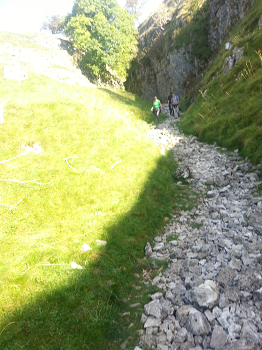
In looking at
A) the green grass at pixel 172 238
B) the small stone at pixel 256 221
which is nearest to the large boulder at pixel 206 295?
the green grass at pixel 172 238

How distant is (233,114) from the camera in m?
11.8

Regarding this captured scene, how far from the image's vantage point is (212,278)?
13.0ft

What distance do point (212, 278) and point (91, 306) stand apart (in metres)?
2.28

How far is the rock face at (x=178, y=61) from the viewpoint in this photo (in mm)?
24656

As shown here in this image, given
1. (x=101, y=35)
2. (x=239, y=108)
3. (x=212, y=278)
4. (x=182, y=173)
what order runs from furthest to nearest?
(x=101, y=35), (x=239, y=108), (x=182, y=173), (x=212, y=278)

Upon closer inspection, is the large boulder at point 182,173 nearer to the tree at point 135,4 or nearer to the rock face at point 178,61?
the rock face at point 178,61

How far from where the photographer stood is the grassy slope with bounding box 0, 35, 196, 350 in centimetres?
340

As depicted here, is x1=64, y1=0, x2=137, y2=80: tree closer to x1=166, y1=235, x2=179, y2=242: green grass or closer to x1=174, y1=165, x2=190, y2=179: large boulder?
x1=174, y1=165, x2=190, y2=179: large boulder

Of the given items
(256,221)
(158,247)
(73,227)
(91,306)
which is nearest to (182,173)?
(256,221)

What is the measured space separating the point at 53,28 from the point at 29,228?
10251 cm

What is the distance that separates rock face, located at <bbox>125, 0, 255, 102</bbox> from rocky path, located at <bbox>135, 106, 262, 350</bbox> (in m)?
14.7

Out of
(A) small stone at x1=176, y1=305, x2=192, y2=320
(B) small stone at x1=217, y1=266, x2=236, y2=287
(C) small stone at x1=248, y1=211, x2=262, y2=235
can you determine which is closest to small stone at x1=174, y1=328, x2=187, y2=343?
(A) small stone at x1=176, y1=305, x2=192, y2=320

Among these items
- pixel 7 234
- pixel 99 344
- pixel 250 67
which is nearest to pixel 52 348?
pixel 99 344

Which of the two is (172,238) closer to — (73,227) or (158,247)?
(158,247)
